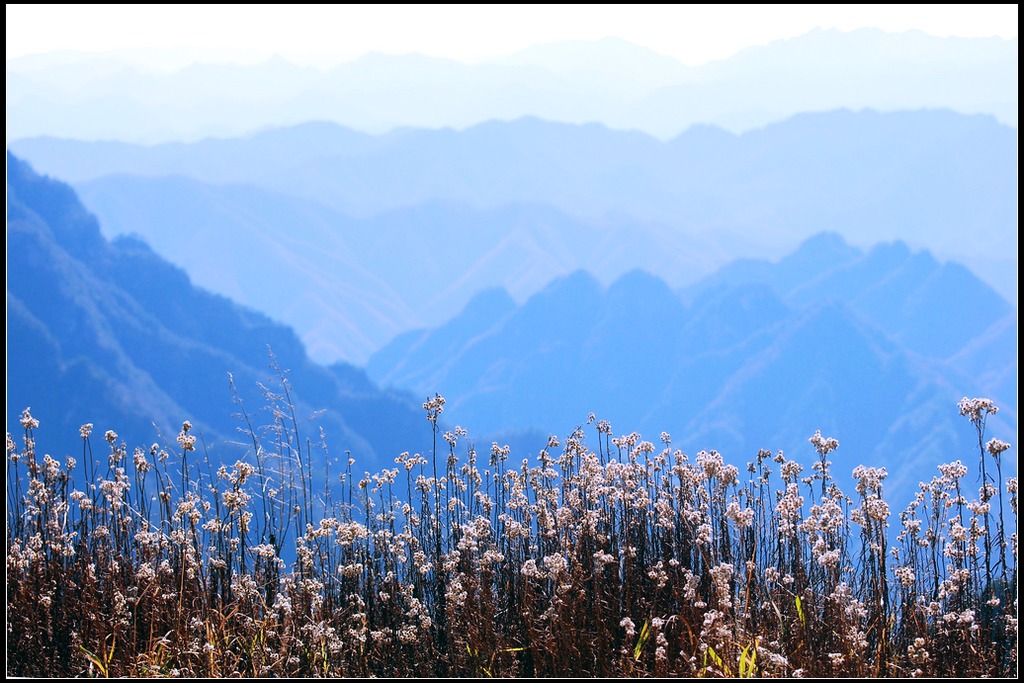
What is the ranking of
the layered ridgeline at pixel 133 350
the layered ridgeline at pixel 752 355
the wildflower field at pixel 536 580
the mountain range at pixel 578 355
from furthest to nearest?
the layered ridgeline at pixel 752 355 → the mountain range at pixel 578 355 → the layered ridgeline at pixel 133 350 → the wildflower field at pixel 536 580

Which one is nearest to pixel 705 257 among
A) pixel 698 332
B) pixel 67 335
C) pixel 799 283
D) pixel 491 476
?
pixel 698 332

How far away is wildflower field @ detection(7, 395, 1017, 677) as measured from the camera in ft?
9.14

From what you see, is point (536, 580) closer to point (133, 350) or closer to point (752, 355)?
point (133, 350)

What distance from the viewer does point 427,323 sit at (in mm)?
31344

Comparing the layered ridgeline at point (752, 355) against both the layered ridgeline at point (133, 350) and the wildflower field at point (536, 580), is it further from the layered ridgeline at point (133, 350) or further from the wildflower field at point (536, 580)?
the wildflower field at point (536, 580)

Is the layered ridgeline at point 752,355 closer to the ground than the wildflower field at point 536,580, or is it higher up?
higher up

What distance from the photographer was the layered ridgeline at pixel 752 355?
3005 cm

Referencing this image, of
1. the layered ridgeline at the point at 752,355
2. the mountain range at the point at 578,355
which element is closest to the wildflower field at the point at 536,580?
the mountain range at the point at 578,355

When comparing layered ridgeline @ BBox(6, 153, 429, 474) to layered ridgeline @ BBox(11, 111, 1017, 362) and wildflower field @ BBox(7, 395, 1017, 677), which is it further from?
wildflower field @ BBox(7, 395, 1017, 677)

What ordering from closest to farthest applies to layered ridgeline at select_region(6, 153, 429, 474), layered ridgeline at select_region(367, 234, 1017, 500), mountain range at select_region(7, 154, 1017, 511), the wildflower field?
the wildflower field < layered ridgeline at select_region(6, 153, 429, 474) < mountain range at select_region(7, 154, 1017, 511) < layered ridgeline at select_region(367, 234, 1017, 500)

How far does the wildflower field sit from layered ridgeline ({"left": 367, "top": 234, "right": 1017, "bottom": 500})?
82.4 feet

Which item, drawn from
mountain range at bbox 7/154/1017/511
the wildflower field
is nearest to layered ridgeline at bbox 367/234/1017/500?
mountain range at bbox 7/154/1017/511

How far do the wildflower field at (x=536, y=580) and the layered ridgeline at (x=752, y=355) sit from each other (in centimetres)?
2512

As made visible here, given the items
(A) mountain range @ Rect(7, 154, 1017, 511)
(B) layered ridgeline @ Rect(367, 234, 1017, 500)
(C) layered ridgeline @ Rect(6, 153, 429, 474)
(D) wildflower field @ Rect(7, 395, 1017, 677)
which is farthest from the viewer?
(B) layered ridgeline @ Rect(367, 234, 1017, 500)
